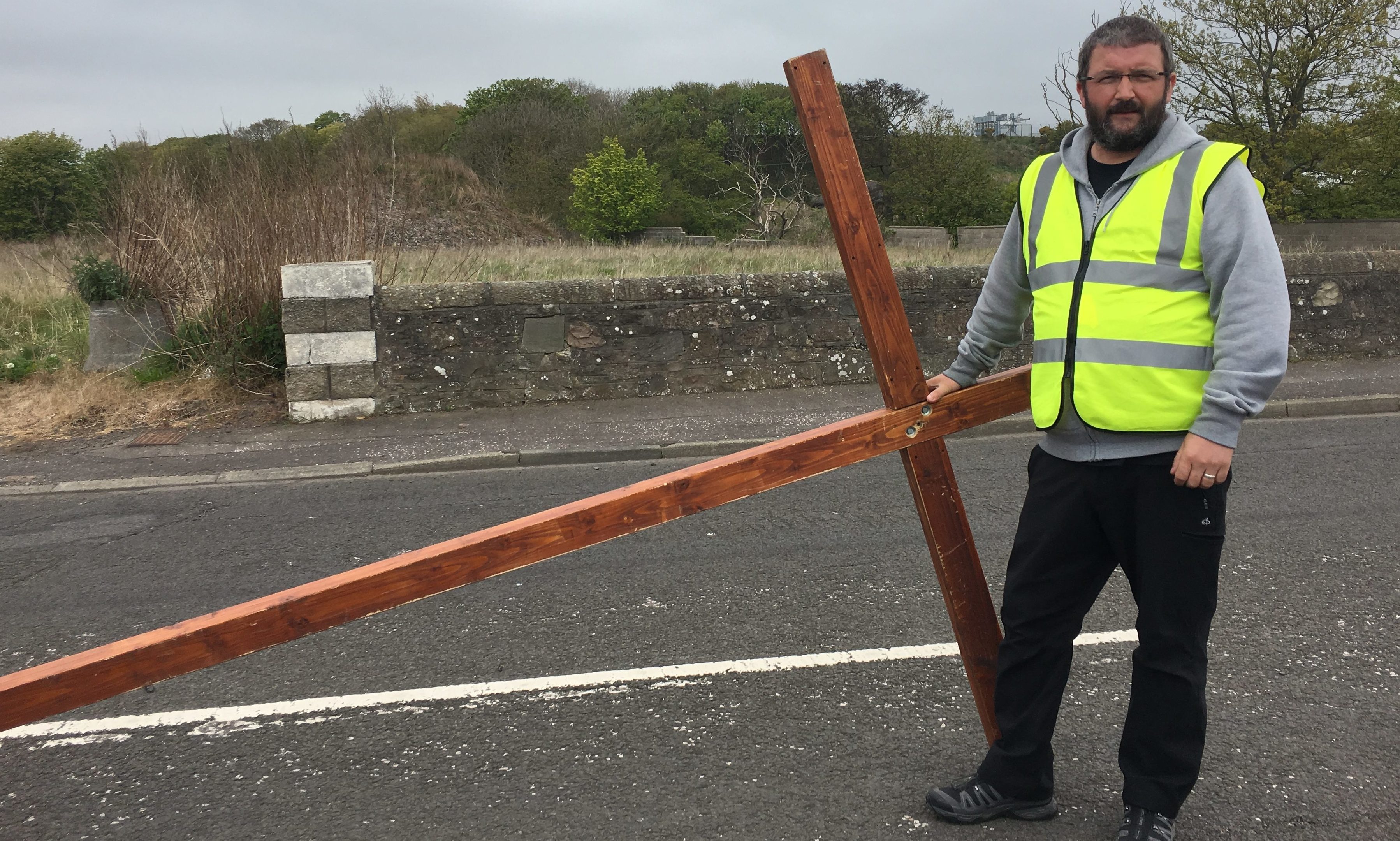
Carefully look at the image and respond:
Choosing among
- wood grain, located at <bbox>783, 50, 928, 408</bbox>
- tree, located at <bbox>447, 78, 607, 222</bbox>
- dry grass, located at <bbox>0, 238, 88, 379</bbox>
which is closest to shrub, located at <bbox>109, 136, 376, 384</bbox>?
dry grass, located at <bbox>0, 238, 88, 379</bbox>

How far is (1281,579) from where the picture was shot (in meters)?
4.78

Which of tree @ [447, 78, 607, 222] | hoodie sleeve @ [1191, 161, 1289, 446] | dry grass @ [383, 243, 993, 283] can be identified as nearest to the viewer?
hoodie sleeve @ [1191, 161, 1289, 446]

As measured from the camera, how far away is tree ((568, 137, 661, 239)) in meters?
30.0

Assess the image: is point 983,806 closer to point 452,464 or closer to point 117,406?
point 452,464

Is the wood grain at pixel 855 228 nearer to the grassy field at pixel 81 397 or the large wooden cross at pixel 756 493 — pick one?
the large wooden cross at pixel 756 493

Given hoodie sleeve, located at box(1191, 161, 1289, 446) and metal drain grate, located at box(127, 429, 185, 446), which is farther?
metal drain grate, located at box(127, 429, 185, 446)

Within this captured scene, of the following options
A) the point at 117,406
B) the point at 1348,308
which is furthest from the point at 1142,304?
the point at 1348,308

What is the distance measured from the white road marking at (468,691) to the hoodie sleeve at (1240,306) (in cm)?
196

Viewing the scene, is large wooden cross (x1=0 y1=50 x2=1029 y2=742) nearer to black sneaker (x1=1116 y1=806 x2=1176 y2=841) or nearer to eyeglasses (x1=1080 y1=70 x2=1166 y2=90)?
black sneaker (x1=1116 y1=806 x2=1176 y2=841)

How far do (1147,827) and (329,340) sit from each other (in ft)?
26.9

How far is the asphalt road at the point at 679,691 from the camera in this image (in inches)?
121

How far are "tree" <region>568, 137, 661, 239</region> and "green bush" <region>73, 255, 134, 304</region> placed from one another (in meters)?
19.5

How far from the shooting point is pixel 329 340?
9289 mm

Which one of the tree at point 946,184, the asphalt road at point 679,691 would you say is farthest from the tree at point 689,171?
the asphalt road at point 679,691
